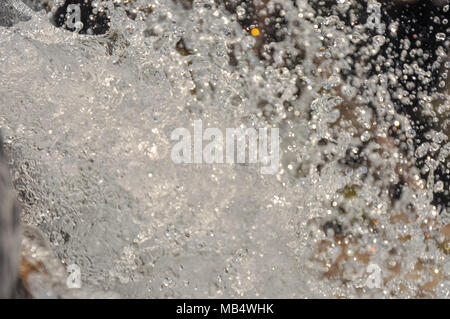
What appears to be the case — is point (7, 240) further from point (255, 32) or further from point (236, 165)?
point (255, 32)

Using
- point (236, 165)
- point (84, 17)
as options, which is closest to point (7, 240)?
point (236, 165)

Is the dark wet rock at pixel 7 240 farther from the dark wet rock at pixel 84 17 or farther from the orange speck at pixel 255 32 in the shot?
the orange speck at pixel 255 32

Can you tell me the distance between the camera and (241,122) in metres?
1.14

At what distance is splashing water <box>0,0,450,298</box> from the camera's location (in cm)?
106

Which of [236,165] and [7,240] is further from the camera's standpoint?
[236,165]

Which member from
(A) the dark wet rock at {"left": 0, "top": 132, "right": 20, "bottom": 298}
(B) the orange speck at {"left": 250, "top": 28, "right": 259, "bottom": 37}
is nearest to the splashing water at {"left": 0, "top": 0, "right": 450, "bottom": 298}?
(B) the orange speck at {"left": 250, "top": 28, "right": 259, "bottom": 37}

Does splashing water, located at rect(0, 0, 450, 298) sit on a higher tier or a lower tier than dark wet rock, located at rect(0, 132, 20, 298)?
lower

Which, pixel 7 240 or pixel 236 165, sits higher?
pixel 7 240

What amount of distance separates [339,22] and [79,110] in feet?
2.15

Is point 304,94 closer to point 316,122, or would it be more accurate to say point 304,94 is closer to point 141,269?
point 316,122

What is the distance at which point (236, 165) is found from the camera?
112 cm

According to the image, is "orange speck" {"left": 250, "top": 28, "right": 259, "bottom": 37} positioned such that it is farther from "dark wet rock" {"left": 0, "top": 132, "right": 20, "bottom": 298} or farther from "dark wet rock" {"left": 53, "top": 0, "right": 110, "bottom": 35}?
"dark wet rock" {"left": 0, "top": 132, "right": 20, "bottom": 298}

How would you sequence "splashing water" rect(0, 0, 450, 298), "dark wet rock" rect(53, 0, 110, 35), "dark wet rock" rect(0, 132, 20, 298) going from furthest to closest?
"dark wet rock" rect(53, 0, 110, 35) < "splashing water" rect(0, 0, 450, 298) < "dark wet rock" rect(0, 132, 20, 298)
